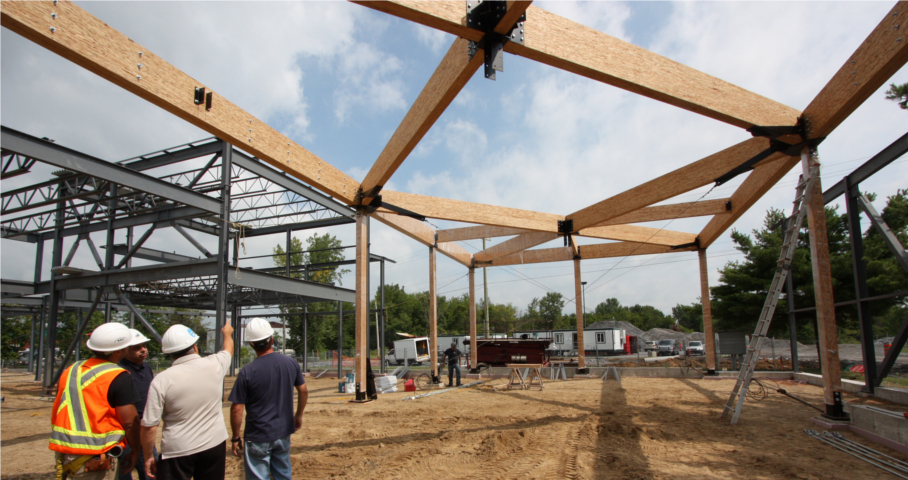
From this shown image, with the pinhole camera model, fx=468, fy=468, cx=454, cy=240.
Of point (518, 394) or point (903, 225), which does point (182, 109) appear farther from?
point (903, 225)

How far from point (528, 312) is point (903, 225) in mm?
73411

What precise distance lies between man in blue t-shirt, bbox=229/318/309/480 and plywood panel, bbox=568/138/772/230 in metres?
9.20

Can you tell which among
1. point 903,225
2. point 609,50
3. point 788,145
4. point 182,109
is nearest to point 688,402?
point 788,145

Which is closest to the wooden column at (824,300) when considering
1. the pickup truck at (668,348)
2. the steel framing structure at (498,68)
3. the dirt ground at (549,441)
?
the steel framing structure at (498,68)

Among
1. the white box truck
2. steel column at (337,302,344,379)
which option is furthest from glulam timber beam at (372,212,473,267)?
the white box truck

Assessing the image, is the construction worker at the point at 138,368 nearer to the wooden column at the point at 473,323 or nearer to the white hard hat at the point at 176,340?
the white hard hat at the point at 176,340

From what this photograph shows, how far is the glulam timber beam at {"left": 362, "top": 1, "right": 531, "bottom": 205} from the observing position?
19.2 feet

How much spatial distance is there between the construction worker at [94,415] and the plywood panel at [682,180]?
33.5ft

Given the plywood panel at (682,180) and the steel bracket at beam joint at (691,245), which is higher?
the plywood panel at (682,180)

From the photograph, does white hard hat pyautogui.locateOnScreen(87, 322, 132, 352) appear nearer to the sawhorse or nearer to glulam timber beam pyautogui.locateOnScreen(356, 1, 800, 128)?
glulam timber beam pyautogui.locateOnScreen(356, 1, 800, 128)

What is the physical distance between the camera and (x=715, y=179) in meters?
9.91

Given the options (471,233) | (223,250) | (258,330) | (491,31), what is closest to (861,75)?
(491,31)

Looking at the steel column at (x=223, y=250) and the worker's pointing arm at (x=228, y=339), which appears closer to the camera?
the worker's pointing arm at (x=228, y=339)

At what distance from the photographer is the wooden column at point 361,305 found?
11.1 metres
